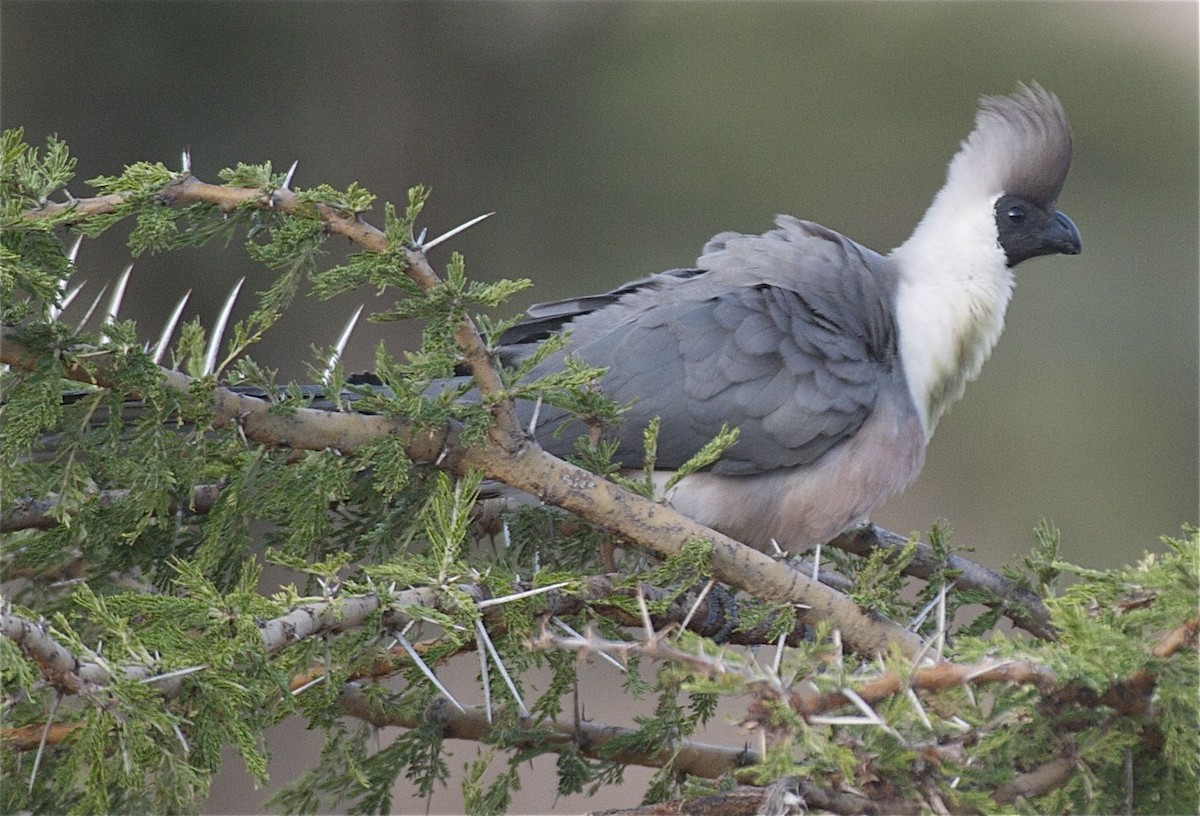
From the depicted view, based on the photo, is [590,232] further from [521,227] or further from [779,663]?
[779,663]

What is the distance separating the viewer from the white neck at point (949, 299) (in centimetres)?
308

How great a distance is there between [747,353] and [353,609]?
1456 millimetres

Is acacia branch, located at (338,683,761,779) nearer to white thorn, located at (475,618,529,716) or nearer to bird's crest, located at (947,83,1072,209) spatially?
white thorn, located at (475,618,529,716)

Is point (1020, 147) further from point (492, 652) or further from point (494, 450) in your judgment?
point (492, 652)

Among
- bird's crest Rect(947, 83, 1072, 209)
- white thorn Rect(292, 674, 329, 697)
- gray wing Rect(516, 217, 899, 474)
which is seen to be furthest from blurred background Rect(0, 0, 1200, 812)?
white thorn Rect(292, 674, 329, 697)

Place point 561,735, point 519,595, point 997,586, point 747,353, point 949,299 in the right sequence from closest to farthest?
point 519,595, point 561,735, point 997,586, point 747,353, point 949,299

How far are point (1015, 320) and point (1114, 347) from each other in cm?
59

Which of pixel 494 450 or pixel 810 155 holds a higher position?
pixel 810 155

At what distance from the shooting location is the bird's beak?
3.21 m

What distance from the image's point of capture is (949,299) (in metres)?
3.14

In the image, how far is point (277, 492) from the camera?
5.39 ft

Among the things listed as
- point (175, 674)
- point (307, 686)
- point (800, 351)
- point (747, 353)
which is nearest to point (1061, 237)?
point (800, 351)

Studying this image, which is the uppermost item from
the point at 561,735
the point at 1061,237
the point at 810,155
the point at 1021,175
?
the point at 810,155

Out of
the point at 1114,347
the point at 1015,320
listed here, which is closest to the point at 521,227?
the point at 1015,320
